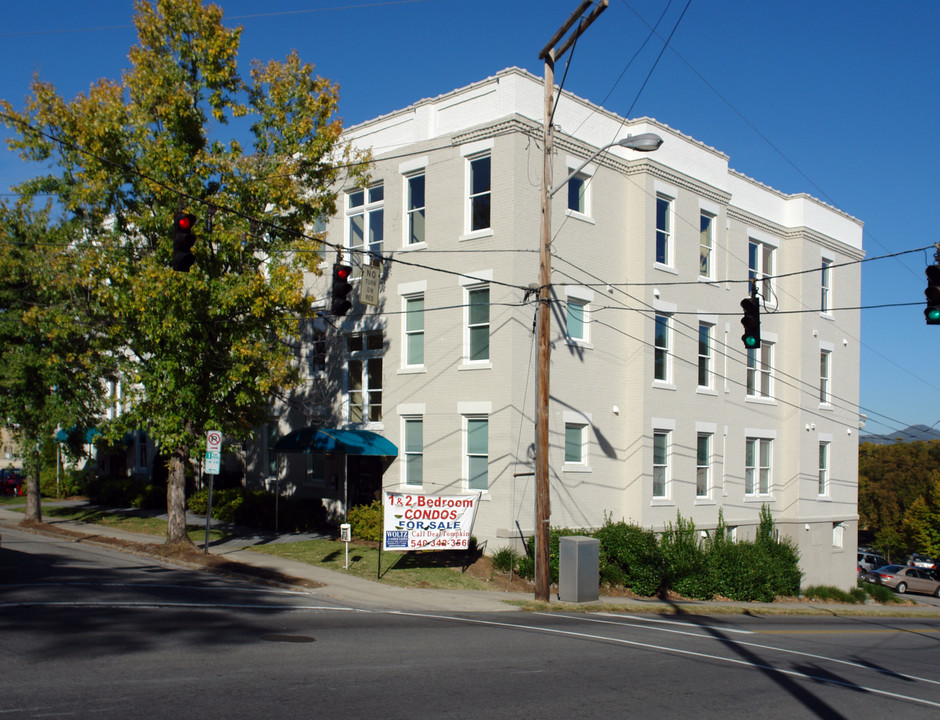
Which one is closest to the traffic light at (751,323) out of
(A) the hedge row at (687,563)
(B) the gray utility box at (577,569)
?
(B) the gray utility box at (577,569)

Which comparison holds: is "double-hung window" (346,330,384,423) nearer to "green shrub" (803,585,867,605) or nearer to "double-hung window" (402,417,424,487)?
"double-hung window" (402,417,424,487)

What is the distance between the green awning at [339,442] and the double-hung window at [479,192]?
6264 mm

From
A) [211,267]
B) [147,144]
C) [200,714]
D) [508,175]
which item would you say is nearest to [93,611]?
[200,714]

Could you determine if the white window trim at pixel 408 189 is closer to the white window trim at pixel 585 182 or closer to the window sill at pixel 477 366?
the window sill at pixel 477 366

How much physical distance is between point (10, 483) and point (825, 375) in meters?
38.1

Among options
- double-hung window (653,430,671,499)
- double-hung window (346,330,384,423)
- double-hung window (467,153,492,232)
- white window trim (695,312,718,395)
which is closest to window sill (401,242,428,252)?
double-hung window (467,153,492,232)

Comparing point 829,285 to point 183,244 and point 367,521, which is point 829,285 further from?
point 183,244

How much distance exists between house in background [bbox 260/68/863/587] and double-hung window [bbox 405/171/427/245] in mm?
48

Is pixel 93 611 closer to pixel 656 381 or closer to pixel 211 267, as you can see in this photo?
pixel 211 267

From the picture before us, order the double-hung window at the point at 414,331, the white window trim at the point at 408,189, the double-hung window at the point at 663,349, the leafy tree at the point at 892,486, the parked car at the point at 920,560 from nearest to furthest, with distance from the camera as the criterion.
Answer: the white window trim at the point at 408,189, the double-hung window at the point at 414,331, the double-hung window at the point at 663,349, the parked car at the point at 920,560, the leafy tree at the point at 892,486

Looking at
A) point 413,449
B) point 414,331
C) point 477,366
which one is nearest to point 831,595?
point 413,449

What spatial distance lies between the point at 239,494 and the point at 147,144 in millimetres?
12802

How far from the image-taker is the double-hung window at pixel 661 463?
2417cm

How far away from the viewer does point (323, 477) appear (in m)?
26.0
